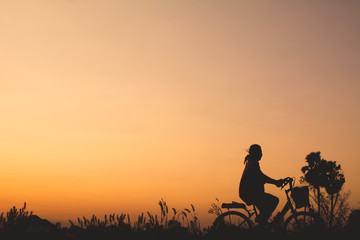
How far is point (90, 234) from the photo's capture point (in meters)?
6.59

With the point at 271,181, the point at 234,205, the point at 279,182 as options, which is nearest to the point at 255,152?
the point at 271,181

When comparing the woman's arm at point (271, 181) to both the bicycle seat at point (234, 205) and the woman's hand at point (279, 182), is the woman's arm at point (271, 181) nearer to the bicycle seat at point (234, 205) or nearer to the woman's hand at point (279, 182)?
the woman's hand at point (279, 182)

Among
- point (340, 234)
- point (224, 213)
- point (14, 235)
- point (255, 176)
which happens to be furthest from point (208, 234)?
point (14, 235)

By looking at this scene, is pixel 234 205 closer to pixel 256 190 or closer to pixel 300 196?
pixel 256 190

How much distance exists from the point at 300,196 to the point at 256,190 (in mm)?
1021

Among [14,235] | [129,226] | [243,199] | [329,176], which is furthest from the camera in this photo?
[329,176]

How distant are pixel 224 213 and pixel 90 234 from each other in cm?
307

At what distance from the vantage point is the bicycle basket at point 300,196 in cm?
808

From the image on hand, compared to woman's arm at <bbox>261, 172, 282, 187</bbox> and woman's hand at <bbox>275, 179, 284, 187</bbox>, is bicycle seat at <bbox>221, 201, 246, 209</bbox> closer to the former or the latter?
woman's arm at <bbox>261, 172, 282, 187</bbox>

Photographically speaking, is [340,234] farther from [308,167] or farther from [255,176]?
[308,167]

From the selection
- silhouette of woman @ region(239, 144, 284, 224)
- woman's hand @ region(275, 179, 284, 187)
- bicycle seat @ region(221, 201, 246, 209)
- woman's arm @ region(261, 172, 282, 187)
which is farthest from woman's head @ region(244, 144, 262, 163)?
bicycle seat @ region(221, 201, 246, 209)

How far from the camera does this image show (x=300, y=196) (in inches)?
319

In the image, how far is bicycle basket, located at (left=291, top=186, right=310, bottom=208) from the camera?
26.5ft

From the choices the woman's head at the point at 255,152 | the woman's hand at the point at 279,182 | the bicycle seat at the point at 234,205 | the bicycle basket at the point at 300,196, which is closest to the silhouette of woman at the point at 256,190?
the woman's head at the point at 255,152
